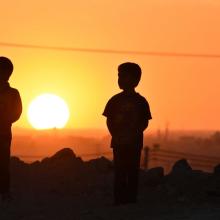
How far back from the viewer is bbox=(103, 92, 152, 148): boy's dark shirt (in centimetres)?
1195

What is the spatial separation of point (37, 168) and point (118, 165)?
420cm

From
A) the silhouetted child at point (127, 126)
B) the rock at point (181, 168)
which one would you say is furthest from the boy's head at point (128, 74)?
the rock at point (181, 168)

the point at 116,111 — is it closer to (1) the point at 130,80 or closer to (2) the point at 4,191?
(1) the point at 130,80

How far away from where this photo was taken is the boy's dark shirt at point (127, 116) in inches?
471

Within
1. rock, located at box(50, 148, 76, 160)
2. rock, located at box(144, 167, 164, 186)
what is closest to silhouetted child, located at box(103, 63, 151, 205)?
rock, located at box(144, 167, 164, 186)

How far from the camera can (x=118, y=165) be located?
12133 millimetres

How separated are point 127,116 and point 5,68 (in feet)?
6.43

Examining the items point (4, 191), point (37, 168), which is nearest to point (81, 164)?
point (37, 168)

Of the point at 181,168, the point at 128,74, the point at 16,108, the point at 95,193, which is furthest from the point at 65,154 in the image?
the point at 128,74

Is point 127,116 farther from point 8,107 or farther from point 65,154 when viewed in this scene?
point 65,154

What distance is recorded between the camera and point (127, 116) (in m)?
12.0

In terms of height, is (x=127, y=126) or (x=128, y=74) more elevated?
(x=128, y=74)

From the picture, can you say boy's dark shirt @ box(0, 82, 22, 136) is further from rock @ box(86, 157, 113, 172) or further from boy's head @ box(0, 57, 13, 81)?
rock @ box(86, 157, 113, 172)

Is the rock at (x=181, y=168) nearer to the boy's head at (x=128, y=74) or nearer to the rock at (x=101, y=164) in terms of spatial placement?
the rock at (x=101, y=164)
